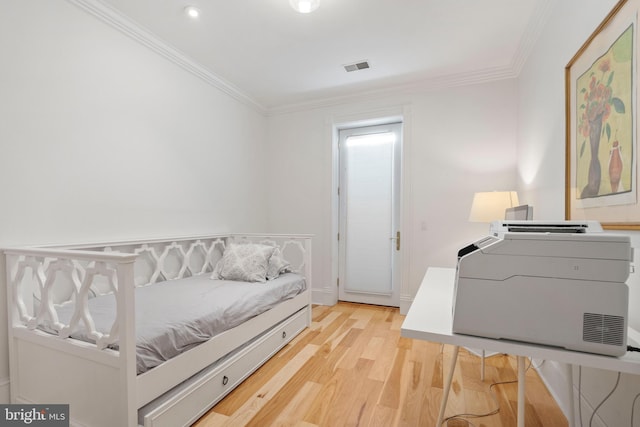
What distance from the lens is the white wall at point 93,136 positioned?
5.48 feet

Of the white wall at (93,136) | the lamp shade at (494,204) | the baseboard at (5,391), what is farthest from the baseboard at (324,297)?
the baseboard at (5,391)

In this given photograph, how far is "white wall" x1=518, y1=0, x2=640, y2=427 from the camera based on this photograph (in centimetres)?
123

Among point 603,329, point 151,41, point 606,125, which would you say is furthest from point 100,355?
point 606,125

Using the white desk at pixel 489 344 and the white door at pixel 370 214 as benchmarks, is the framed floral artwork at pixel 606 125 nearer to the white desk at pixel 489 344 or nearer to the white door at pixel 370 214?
the white desk at pixel 489 344

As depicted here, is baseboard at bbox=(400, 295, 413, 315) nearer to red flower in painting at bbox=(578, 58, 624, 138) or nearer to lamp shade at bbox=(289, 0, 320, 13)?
red flower in painting at bbox=(578, 58, 624, 138)

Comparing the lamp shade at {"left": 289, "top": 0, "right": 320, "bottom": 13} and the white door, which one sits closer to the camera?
the lamp shade at {"left": 289, "top": 0, "right": 320, "bottom": 13}

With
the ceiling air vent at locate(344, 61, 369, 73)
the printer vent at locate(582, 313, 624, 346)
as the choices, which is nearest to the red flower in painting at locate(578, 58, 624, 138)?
the printer vent at locate(582, 313, 624, 346)

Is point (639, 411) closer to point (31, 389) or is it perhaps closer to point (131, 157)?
point (31, 389)

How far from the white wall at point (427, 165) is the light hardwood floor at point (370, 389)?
109 cm

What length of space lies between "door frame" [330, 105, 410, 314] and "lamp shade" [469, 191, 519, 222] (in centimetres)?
86

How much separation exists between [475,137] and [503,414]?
249 centimetres

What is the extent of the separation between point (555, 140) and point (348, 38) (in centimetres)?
174

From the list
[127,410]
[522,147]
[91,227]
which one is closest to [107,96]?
[91,227]

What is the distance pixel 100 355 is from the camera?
1.26 m
